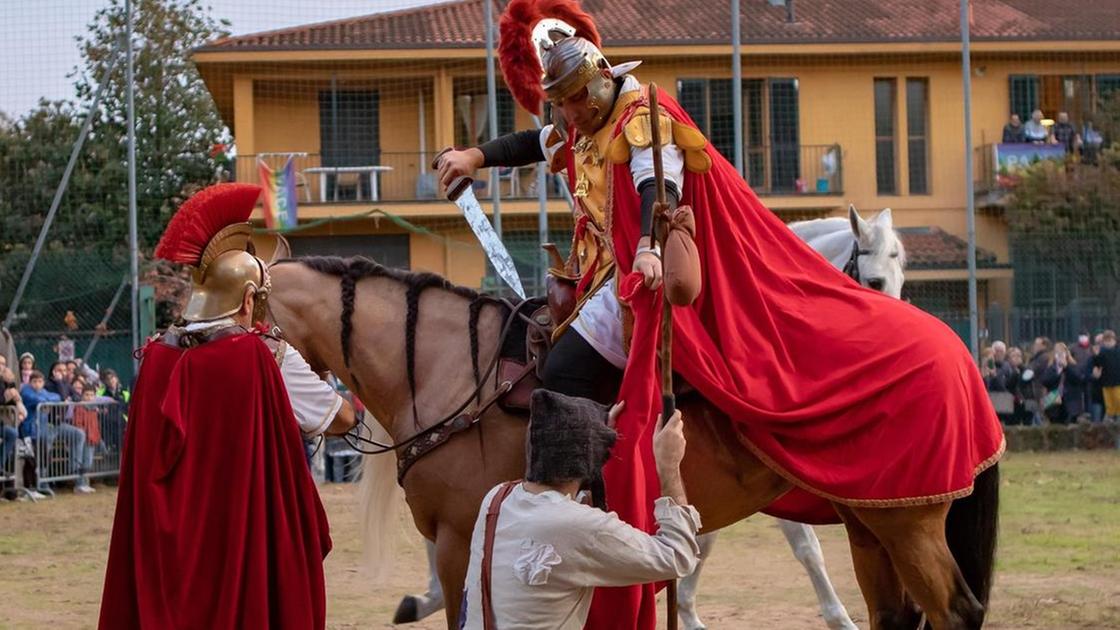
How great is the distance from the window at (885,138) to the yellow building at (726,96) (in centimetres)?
4

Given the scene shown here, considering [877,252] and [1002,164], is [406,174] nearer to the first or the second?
[1002,164]

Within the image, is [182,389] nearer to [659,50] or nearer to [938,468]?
[938,468]

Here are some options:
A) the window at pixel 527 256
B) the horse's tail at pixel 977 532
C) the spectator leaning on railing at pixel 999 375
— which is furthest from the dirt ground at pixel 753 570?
the spectator leaning on railing at pixel 999 375

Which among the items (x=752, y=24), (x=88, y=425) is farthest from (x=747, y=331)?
(x=752, y=24)

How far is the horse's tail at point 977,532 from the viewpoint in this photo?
5512 mm

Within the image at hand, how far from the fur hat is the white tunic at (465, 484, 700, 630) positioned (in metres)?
0.06

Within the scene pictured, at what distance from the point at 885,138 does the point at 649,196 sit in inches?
910

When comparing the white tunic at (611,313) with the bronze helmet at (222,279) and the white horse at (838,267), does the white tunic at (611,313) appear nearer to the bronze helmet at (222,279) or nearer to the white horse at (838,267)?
the bronze helmet at (222,279)

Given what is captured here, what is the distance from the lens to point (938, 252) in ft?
69.2

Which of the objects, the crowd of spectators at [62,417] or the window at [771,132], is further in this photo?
the window at [771,132]

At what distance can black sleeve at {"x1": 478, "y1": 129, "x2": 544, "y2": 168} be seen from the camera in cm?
574

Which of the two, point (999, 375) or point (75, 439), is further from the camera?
point (999, 375)

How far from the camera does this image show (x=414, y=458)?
5.28 metres

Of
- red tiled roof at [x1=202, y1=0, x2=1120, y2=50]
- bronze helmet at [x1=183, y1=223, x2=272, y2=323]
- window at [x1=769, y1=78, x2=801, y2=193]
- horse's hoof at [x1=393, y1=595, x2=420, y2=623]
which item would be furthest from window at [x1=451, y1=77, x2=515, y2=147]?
bronze helmet at [x1=183, y1=223, x2=272, y2=323]
